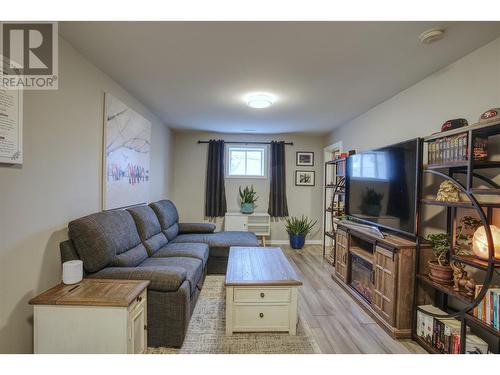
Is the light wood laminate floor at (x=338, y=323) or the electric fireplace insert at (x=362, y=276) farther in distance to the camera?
the electric fireplace insert at (x=362, y=276)

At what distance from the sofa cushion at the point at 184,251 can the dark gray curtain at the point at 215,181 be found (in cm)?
190

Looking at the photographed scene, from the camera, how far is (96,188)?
228cm

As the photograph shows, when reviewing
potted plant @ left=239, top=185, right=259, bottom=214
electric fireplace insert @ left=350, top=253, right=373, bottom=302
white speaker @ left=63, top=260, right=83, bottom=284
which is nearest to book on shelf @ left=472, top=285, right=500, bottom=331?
electric fireplace insert @ left=350, top=253, right=373, bottom=302

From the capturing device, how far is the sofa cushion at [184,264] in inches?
86.3

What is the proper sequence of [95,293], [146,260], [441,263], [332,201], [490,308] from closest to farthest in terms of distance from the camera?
1. [490,308]
2. [95,293]
3. [441,263]
4. [146,260]
5. [332,201]

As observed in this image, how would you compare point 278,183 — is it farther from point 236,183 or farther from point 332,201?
Answer: point 332,201

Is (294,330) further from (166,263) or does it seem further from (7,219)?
(7,219)

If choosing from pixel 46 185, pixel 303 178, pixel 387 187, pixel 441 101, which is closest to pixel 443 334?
pixel 387 187

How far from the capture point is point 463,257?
156 centimetres

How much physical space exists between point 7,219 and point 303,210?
4.70 metres

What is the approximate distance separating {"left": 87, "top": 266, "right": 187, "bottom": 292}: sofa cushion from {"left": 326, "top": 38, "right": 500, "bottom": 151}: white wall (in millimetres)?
2629

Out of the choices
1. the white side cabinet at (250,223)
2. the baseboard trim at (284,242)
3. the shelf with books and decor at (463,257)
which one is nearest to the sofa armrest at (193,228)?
the white side cabinet at (250,223)

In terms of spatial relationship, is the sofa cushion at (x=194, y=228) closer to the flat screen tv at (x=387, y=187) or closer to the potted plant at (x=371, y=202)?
the flat screen tv at (x=387, y=187)

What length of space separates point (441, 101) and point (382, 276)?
5.54 feet
